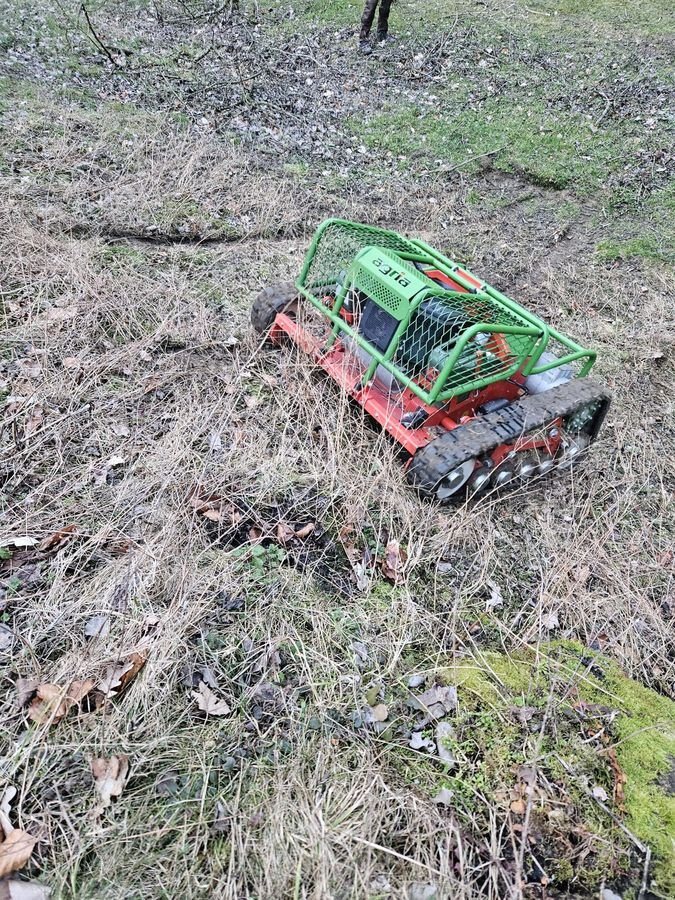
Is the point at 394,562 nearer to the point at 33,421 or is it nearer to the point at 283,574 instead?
the point at 283,574

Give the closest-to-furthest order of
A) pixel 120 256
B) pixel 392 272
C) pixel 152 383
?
pixel 392 272 < pixel 152 383 < pixel 120 256

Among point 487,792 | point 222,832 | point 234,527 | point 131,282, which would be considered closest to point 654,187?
point 131,282

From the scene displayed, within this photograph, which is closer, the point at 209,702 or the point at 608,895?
the point at 608,895

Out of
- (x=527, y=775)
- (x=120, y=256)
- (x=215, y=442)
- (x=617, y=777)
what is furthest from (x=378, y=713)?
(x=120, y=256)

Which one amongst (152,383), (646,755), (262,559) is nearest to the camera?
(646,755)

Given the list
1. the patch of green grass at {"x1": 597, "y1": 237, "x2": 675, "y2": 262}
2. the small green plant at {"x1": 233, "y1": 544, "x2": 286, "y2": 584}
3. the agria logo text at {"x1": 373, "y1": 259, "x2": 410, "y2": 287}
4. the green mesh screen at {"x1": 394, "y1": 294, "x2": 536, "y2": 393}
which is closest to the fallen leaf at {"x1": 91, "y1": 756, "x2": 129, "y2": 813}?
the small green plant at {"x1": 233, "y1": 544, "x2": 286, "y2": 584}

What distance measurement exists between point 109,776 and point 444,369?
2567 mm

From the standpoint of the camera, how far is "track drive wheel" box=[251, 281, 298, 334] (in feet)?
Answer: 15.0

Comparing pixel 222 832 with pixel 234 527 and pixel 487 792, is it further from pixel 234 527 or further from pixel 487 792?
pixel 234 527

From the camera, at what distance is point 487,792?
2.54m

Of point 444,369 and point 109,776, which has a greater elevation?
point 444,369

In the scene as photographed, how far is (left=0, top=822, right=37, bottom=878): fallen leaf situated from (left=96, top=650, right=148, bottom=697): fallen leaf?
56 cm

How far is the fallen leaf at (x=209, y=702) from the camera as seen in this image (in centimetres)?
266

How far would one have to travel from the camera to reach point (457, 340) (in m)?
3.68
